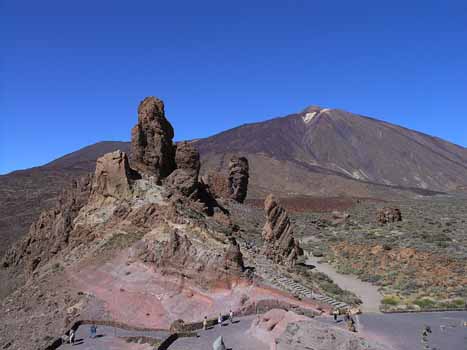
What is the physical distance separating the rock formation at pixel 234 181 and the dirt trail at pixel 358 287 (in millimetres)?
21585

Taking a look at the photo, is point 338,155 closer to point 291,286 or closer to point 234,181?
point 234,181

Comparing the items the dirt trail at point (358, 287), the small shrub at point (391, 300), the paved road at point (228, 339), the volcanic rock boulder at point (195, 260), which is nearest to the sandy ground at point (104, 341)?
the paved road at point (228, 339)

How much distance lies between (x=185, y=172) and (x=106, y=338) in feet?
38.4

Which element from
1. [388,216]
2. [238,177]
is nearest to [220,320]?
[388,216]

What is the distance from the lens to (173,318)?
674 inches

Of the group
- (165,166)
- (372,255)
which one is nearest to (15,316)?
(165,166)

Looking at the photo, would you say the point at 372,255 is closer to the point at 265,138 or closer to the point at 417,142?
the point at 265,138

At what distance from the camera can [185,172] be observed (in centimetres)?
2609

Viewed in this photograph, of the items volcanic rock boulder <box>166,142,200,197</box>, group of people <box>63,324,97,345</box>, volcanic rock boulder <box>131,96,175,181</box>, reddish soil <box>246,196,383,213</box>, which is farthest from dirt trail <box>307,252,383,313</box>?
reddish soil <box>246,196,383,213</box>

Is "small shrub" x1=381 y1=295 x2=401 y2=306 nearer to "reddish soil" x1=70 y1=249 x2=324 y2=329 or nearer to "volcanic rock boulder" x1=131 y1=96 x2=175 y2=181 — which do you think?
"reddish soil" x1=70 y1=249 x2=324 y2=329

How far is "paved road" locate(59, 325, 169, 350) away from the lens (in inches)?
592

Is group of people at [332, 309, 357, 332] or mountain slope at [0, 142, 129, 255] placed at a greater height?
mountain slope at [0, 142, 129, 255]

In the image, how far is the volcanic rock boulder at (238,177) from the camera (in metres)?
54.7

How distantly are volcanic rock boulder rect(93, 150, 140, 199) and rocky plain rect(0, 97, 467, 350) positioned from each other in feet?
0.16
